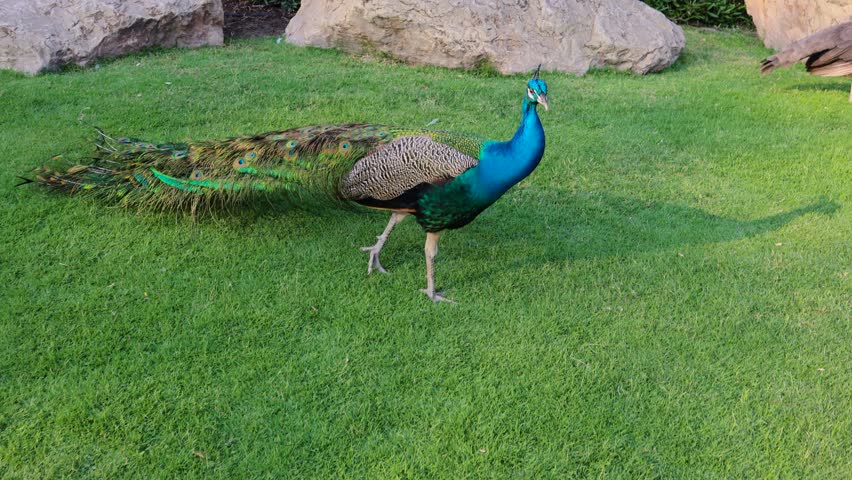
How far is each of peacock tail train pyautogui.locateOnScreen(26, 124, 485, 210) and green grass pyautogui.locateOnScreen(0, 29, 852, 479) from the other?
253mm

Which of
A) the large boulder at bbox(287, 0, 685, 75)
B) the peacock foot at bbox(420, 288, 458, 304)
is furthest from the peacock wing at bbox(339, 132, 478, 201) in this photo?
the large boulder at bbox(287, 0, 685, 75)

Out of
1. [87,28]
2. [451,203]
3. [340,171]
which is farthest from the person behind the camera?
[87,28]

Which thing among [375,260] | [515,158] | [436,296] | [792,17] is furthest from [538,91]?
[792,17]

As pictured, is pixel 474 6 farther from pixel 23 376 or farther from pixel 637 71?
pixel 23 376

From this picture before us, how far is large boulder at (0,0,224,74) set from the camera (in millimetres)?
7048

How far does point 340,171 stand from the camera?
3.96m

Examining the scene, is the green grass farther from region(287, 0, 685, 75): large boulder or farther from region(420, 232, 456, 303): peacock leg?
region(287, 0, 685, 75): large boulder

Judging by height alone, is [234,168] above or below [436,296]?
above

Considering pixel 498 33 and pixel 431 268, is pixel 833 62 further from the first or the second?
pixel 431 268

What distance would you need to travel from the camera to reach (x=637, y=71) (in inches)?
335

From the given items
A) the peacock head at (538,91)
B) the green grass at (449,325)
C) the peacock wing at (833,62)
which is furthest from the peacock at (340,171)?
the peacock wing at (833,62)

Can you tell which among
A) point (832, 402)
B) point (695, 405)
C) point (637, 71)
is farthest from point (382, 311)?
point (637, 71)

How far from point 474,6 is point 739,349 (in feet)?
17.7

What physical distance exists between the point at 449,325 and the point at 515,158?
3.08 ft
